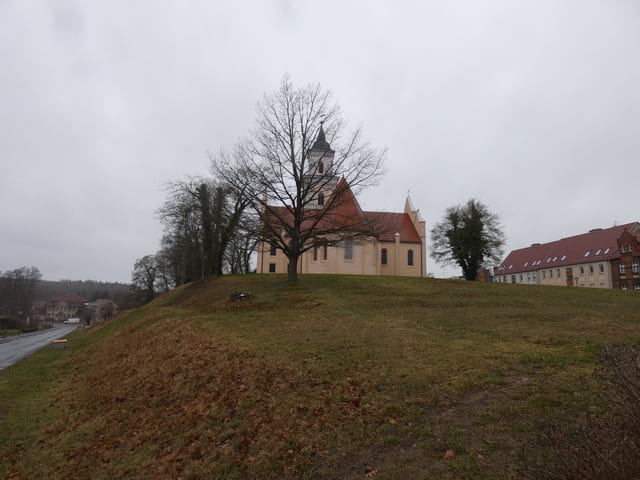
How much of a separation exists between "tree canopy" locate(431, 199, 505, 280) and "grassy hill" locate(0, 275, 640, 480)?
3269cm

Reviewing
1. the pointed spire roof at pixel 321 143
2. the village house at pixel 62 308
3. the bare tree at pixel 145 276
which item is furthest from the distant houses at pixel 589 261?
the village house at pixel 62 308

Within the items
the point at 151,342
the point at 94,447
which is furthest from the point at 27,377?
the point at 94,447

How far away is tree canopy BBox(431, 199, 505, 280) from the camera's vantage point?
46906 mm

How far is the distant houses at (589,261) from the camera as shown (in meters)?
47.2

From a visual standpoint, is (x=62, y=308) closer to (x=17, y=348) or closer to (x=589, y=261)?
(x=17, y=348)

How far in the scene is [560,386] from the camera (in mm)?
6516

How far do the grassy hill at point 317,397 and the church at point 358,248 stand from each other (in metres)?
12.9

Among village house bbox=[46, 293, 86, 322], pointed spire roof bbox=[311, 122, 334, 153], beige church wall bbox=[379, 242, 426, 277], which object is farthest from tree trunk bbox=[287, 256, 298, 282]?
village house bbox=[46, 293, 86, 322]

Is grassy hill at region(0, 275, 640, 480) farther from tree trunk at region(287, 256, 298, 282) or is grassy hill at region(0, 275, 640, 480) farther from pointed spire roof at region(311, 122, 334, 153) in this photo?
pointed spire roof at region(311, 122, 334, 153)

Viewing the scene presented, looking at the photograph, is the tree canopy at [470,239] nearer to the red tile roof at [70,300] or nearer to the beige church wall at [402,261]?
the beige church wall at [402,261]

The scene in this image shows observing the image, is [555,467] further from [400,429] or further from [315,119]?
[315,119]

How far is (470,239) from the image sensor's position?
46.8 meters

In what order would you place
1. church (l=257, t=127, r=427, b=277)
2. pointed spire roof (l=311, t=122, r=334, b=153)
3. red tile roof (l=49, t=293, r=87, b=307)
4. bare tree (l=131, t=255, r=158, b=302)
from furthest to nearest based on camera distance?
red tile roof (l=49, t=293, r=87, b=307) → bare tree (l=131, t=255, r=158, b=302) → church (l=257, t=127, r=427, b=277) → pointed spire roof (l=311, t=122, r=334, b=153)

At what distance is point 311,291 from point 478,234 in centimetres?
3256
